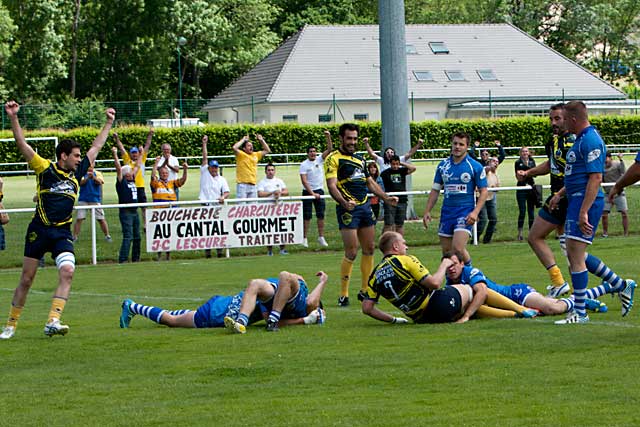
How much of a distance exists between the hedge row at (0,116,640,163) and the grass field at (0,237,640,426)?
134 ft

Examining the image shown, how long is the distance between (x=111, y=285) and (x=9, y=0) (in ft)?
191

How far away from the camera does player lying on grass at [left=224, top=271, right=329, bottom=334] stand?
11.4 metres

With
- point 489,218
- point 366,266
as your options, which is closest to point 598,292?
point 366,266

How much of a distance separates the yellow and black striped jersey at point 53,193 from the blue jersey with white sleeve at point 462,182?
462cm

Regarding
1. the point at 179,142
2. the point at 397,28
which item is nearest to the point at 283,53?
the point at 179,142

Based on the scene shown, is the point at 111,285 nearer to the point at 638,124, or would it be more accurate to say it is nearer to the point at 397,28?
the point at 397,28

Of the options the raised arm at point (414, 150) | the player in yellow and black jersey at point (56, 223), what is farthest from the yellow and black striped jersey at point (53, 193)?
the raised arm at point (414, 150)

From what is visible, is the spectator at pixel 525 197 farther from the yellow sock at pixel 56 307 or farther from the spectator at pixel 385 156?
the yellow sock at pixel 56 307

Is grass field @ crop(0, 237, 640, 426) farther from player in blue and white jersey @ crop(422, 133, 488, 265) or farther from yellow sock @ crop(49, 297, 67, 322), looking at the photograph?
player in blue and white jersey @ crop(422, 133, 488, 265)

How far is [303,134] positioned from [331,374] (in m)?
47.4

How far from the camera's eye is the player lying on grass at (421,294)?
439 inches

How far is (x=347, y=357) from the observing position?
385 inches

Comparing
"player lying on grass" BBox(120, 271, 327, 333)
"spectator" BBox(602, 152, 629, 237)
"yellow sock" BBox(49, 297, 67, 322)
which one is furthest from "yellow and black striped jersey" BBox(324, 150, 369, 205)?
"spectator" BBox(602, 152, 629, 237)

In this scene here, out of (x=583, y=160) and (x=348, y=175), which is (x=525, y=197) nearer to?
(x=348, y=175)
